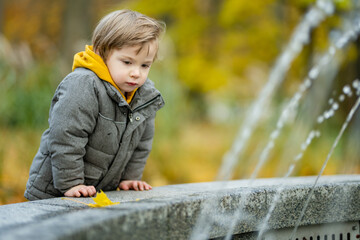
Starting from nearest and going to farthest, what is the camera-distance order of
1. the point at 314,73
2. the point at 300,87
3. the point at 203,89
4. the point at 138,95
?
the point at 138,95, the point at 314,73, the point at 300,87, the point at 203,89

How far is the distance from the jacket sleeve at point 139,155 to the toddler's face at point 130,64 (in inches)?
12.4

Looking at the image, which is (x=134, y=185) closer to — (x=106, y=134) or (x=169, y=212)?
(x=106, y=134)

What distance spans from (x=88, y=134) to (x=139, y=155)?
0.39m

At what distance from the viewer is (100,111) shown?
229 cm

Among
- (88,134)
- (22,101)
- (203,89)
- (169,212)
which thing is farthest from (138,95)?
(203,89)

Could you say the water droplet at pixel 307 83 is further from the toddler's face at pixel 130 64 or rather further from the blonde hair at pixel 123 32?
the toddler's face at pixel 130 64

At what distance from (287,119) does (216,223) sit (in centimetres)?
457

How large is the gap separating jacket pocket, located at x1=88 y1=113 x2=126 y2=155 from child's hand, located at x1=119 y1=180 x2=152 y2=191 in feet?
0.95

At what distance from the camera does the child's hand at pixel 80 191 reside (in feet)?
7.27

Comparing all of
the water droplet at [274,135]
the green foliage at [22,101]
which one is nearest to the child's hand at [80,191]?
the green foliage at [22,101]

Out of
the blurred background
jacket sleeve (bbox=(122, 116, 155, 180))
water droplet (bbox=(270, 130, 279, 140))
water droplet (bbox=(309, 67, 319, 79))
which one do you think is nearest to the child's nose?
jacket sleeve (bbox=(122, 116, 155, 180))

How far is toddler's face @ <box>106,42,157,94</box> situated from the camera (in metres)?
2.28

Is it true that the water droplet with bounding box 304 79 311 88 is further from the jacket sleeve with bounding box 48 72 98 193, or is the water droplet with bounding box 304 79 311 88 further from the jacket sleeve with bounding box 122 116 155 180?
the jacket sleeve with bounding box 48 72 98 193

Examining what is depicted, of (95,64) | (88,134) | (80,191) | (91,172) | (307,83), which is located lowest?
(80,191)
